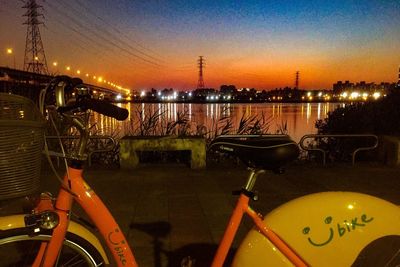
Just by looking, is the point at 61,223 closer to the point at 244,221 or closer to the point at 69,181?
the point at 69,181

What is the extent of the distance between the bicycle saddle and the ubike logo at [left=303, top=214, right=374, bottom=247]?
1.46 feet

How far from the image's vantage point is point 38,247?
2.39m

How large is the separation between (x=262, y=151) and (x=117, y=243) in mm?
1020

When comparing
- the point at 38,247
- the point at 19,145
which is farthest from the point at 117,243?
the point at 19,145

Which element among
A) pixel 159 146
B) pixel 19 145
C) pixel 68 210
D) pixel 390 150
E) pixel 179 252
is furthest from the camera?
pixel 390 150

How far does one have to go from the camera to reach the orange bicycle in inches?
87.6

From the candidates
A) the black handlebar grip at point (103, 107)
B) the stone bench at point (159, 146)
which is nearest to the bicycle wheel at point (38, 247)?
the black handlebar grip at point (103, 107)

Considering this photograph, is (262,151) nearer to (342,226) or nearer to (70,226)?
(342,226)

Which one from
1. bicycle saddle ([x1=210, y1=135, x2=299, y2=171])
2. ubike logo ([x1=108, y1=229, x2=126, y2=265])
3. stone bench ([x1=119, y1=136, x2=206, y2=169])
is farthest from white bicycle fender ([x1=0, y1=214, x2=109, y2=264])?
stone bench ([x1=119, y1=136, x2=206, y2=169])

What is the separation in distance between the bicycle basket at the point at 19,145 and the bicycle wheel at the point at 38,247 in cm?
26

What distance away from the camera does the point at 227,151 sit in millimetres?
2438

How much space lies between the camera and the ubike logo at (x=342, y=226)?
240 cm

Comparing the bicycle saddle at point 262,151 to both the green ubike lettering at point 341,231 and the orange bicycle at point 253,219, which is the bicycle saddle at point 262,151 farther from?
the green ubike lettering at point 341,231

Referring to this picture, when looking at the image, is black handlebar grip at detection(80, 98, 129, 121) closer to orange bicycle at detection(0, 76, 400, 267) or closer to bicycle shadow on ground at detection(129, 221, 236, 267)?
orange bicycle at detection(0, 76, 400, 267)
